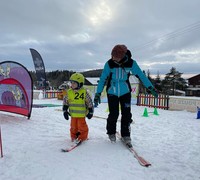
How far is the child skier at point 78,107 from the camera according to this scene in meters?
4.26

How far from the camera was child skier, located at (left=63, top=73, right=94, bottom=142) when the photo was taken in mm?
4262

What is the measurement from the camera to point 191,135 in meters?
5.71

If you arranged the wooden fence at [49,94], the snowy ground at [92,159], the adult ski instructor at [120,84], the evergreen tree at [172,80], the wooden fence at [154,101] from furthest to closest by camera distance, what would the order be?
the evergreen tree at [172,80]
the wooden fence at [49,94]
the wooden fence at [154,101]
the adult ski instructor at [120,84]
the snowy ground at [92,159]

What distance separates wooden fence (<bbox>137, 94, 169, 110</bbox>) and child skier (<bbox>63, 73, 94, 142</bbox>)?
11508mm

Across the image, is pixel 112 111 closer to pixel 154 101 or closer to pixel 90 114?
pixel 90 114

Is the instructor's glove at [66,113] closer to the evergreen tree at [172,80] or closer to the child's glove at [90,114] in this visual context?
the child's glove at [90,114]

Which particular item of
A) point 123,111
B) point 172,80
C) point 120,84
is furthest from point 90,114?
point 172,80

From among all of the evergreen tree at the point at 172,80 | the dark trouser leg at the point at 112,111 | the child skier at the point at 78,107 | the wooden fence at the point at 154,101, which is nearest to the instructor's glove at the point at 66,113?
the child skier at the point at 78,107

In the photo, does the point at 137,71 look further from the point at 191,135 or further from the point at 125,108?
the point at 191,135

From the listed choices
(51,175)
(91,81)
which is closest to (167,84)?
(91,81)

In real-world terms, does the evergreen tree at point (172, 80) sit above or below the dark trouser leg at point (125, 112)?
above

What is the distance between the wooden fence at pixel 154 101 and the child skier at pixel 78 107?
11.5 metres

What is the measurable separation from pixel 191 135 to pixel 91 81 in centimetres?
5052

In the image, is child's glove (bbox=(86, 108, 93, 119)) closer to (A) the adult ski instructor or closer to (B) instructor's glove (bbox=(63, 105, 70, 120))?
(A) the adult ski instructor
